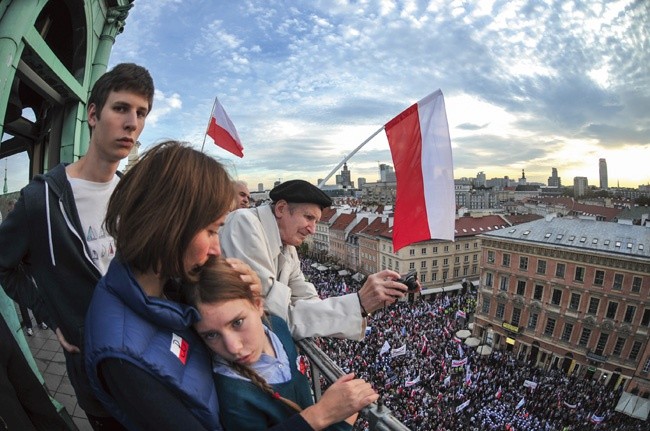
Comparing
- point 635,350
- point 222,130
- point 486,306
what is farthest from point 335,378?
point 486,306

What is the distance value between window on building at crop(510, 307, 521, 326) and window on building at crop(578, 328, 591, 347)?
15.8ft

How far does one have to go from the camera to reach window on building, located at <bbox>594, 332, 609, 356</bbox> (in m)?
28.0

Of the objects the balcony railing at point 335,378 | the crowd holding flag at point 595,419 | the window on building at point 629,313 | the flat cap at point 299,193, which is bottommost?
the crowd holding flag at point 595,419

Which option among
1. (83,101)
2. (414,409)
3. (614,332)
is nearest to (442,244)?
(614,332)

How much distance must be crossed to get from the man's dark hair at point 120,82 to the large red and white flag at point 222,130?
6.69 meters

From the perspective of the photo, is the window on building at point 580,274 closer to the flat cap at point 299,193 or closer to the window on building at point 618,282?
the window on building at point 618,282

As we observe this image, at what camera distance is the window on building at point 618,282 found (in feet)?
90.0

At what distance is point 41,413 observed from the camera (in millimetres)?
2260

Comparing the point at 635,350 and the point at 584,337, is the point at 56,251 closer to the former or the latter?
the point at 635,350

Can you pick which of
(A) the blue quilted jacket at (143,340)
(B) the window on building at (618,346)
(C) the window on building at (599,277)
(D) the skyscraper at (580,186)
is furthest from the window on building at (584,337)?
(D) the skyscraper at (580,186)

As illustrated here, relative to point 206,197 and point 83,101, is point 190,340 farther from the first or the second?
point 83,101

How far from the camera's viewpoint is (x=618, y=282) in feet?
90.5

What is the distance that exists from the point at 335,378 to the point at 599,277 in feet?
114

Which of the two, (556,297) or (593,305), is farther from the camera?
(556,297)
